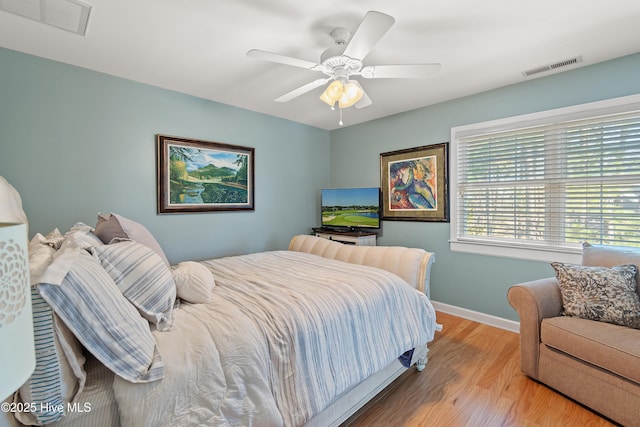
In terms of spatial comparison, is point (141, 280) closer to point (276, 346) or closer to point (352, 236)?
point (276, 346)

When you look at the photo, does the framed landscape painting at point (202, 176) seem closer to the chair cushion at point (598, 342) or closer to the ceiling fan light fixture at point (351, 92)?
the ceiling fan light fixture at point (351, 92)

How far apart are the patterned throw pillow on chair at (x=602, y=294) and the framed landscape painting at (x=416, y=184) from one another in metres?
1.43

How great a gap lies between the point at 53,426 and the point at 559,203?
3.53m

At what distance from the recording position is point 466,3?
1.67 m

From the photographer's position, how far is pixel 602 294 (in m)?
1.82

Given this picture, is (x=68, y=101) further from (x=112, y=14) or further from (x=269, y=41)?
(x=269, y=41)

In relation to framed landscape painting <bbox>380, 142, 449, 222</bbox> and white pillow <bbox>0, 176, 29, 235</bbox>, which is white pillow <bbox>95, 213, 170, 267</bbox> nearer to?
white pillow <bbox>0, 176, 29, 235</bbox>

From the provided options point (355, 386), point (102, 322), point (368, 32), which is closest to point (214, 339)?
point (102, 322)

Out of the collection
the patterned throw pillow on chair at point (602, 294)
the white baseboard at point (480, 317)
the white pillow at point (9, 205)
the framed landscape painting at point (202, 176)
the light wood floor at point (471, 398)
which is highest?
the framed landscape painting at point (202, 176)

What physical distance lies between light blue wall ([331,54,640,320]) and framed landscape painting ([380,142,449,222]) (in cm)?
10

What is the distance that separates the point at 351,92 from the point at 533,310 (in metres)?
1.97

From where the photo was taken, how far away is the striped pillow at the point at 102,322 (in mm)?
876

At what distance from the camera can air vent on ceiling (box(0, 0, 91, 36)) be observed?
1.66 meters

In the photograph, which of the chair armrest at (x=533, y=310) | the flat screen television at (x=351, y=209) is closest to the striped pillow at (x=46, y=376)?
the chair armrest at (x=533, y=310)
